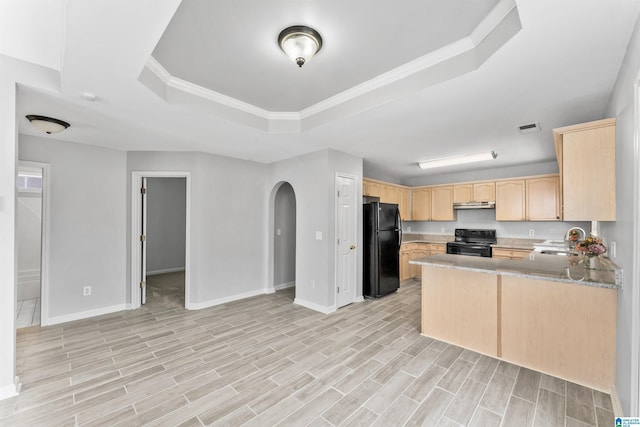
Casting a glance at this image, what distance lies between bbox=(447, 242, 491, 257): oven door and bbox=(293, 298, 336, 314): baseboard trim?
3.05m

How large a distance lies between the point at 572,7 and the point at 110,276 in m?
5.48

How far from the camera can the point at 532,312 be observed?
8.27 ft

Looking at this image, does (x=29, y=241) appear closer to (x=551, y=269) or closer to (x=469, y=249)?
(x=551, y=269)

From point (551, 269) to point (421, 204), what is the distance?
4.00 metres

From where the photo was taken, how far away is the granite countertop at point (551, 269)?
208cm

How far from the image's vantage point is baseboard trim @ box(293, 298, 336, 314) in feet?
13.0

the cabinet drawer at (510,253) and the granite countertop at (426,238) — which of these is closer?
the cabinet drawer at (510,253)

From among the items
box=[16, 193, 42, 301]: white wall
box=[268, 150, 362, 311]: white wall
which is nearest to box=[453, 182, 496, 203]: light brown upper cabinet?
box=[268, 150, 362, 311]: white wall

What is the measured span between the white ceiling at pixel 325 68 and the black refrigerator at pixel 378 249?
149 centimetres

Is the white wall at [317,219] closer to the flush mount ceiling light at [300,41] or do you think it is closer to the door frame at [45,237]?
the flush mount ceiling light at [300,41]

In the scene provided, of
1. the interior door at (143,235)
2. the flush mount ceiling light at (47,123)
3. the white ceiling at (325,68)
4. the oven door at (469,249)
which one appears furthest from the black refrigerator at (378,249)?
the flush mount ceiling light at (47,123)

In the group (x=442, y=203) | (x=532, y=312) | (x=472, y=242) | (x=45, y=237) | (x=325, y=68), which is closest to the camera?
(x=325, y=68)

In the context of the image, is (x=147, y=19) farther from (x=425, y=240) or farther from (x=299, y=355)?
(x=425, y=240)

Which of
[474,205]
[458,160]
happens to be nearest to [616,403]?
[458,160]
